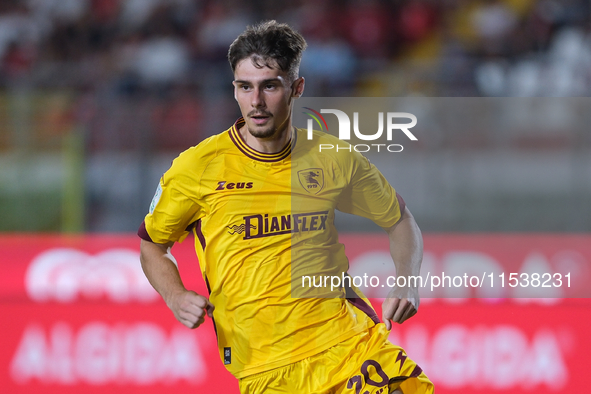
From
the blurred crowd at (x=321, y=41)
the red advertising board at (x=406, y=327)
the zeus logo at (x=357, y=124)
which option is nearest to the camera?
the zeus logo at (x=357, y=124)

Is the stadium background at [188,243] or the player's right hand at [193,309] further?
the stadium background at [188,243]

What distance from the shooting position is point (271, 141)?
289cm

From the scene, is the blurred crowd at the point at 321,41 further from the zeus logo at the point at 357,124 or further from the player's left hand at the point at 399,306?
the player's left hand at the point at 399,306

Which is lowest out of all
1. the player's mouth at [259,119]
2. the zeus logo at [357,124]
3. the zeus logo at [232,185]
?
the zeus logo at [232,185]

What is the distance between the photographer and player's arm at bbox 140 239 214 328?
2.58 metres

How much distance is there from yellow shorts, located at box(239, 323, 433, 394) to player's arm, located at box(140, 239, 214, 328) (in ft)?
1.25

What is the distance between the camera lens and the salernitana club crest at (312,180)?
289cm

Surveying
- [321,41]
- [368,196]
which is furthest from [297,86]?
[321,41]

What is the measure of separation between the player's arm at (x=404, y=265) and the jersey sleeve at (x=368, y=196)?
1.9 inches

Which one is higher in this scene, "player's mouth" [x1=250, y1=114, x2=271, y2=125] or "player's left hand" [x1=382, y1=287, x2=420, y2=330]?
"player's mouth" [x1=250, y1=114, x2=271, y2=125]

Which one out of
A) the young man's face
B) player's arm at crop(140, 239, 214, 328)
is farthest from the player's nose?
player's arm at crop(140, 239, 214, 328)
